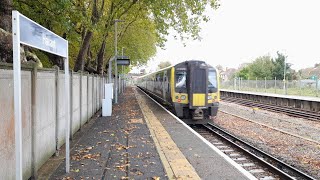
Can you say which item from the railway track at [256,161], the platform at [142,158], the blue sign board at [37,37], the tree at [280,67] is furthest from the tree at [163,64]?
the blue sign board at [37,37]

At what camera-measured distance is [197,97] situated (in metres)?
15.7

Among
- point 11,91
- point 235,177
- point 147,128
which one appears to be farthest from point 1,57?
point 147,128

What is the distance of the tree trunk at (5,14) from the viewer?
7.52 meters

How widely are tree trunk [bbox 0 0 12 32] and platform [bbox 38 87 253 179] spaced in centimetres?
312

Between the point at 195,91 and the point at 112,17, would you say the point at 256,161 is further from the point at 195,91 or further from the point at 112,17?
the point at 112,17

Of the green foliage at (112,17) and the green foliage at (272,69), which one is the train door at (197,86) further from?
the green foliage at (272,69)

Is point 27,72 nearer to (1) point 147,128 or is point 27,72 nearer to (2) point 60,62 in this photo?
(1) point 147,128

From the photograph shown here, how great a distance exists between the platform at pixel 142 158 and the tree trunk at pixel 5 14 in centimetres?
312

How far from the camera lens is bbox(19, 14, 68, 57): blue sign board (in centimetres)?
396

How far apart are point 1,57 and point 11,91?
2.10 m

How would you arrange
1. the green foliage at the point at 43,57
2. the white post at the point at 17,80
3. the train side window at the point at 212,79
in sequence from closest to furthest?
the white post at the point at 17,80 → the train side window at the point at 212,79 → the green foliage at the point at 43,57

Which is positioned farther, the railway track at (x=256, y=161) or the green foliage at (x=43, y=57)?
the green foliage at (x=43, y=57)

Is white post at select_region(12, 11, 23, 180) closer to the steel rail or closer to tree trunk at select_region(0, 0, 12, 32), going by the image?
tree trunk at select_region(0, 0, 12, 32)

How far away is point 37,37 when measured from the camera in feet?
14.5
